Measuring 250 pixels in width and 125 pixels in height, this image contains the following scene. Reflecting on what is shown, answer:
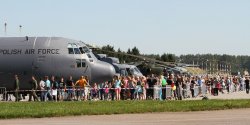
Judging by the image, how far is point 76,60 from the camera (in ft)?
137

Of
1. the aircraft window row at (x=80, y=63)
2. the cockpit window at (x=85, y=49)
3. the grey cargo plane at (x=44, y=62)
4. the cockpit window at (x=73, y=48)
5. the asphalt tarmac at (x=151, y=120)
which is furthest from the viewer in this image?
the cockpit window at (x=85, y=49)

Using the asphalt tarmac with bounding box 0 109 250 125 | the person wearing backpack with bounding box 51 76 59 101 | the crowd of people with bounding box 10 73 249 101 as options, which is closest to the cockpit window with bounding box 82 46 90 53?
the crowd of people with bounding box 10 73 249 101

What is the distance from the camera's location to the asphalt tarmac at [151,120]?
69.7 ft

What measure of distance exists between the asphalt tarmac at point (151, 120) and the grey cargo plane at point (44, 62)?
16712 mm

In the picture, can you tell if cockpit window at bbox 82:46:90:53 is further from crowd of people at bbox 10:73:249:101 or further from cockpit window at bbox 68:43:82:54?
crowd of people at bbox 10:73:249:101

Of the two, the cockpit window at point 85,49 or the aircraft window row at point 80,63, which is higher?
the cockpit window at point 85,49

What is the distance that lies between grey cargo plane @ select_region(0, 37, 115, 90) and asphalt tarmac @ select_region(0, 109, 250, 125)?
16712mm

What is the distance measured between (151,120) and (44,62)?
66.0 feet

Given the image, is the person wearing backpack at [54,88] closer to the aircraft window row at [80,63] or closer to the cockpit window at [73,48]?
the aircraft window row at [80,63]

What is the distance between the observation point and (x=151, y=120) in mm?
22281

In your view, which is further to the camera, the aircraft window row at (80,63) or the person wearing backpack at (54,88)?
the aircraft window row at (80,63)

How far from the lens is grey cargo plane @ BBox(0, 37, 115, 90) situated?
135 ft

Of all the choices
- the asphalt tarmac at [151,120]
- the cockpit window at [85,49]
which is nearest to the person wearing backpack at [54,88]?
the cockpit window at [85,49]

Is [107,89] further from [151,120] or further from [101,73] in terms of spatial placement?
[151,120]
